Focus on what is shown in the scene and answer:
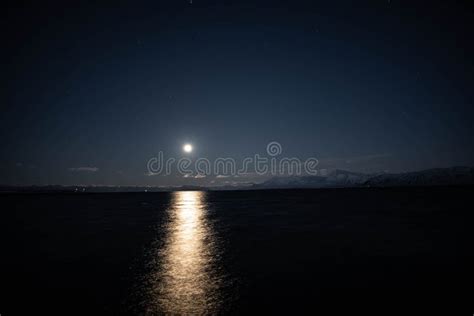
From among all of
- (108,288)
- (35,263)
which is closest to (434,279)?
(108,288)

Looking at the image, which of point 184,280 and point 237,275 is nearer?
point 184,280

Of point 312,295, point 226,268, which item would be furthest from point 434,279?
point 226,268

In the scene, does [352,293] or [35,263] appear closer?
[352,293]

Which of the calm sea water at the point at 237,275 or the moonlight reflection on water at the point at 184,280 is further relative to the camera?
the calm sea water at the point at 237,275

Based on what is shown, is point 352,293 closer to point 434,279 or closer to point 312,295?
point 312,295

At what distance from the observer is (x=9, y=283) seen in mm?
14062

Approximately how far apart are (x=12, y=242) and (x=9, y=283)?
15756 mm

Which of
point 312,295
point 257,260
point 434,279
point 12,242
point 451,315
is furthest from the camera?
point 12,242

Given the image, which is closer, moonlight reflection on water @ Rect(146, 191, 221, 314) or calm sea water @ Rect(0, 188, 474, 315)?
moonlight reflection on water @ Rect(146, 191, 221, 314)

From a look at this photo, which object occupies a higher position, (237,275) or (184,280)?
(184,280)

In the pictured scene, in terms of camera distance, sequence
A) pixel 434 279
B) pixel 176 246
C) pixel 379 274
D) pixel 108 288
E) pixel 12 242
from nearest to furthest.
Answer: pixel 108 288 < pixel 434 279 < pixel 379 274 < pixel 176 246 < pixel 12 242

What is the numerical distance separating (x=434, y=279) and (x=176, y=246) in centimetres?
1757

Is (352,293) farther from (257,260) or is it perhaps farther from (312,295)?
(257,260)

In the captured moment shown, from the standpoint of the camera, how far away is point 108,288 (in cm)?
1283
